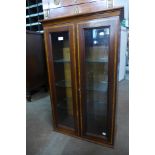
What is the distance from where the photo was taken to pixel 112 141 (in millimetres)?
1791

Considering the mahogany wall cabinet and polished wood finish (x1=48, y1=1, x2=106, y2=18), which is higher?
polished wood finish (x1=48, y1=1, x2=106, y2=18)

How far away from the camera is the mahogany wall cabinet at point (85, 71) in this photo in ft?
5.02

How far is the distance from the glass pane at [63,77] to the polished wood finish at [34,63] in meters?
1.41

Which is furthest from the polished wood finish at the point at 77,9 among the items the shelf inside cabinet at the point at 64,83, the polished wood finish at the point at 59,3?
→ the shelf inside cabinet at the point at 64,83

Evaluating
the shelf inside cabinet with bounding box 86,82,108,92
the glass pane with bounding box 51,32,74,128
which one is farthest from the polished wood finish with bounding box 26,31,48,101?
the shelf inside cabinet with bounding box 86,82,108,92

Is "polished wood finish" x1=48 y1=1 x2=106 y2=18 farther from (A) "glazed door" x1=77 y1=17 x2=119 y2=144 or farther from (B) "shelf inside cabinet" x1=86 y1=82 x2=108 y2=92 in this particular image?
(B) "shelf inside cabinet" x1=86 y1=82 x2=108 y2=92

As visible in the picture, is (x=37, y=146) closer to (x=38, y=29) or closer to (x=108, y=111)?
(x=108, y=111)

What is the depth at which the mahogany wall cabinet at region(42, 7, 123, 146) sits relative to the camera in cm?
153

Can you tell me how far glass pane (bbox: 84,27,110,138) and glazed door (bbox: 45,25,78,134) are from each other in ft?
0.55

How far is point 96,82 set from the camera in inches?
74.5
